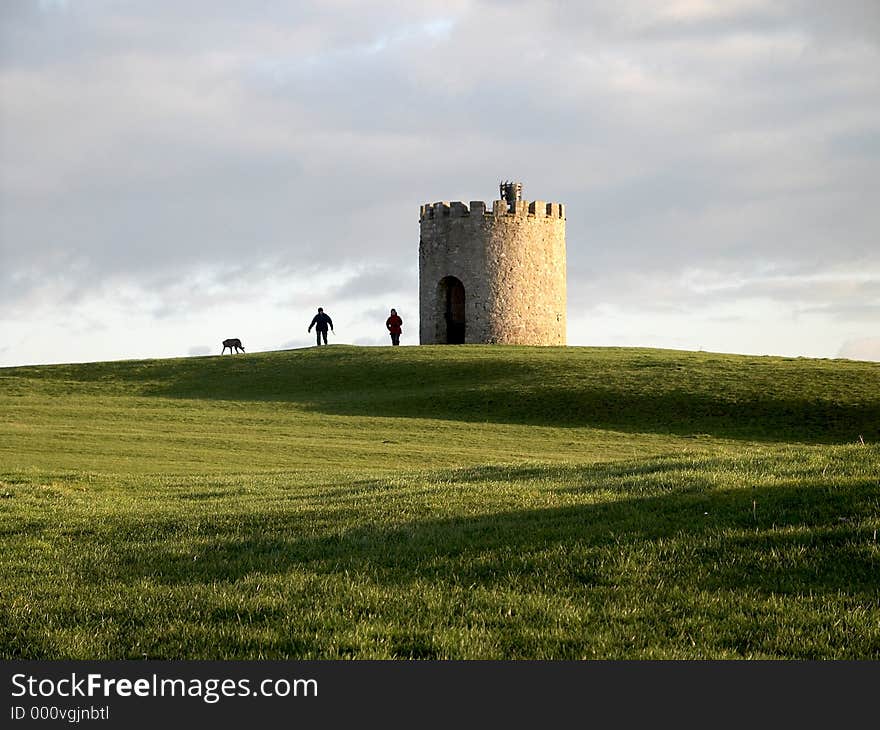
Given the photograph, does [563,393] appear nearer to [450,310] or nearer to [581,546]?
[450,310]

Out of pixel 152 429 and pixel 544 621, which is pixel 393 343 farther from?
pixel 544 621

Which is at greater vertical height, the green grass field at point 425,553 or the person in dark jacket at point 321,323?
the person in dark jacket at point 321,323

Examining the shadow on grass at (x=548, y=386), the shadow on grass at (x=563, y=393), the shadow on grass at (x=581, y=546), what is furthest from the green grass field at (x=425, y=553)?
the shadow on grass at (x=548, y=386)

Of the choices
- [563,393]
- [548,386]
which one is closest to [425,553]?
[563,393]

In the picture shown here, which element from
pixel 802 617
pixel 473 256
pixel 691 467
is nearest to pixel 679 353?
pixel 473 256

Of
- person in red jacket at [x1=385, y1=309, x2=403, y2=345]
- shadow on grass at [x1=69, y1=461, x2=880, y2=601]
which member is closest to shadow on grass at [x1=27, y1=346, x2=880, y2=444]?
person in red jacket at [x1=385, y1=309, x2=403, y2=345]

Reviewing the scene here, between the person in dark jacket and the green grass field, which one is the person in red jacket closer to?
the person in dark jacket

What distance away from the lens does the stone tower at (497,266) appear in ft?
179

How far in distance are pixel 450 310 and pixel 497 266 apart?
4291mm

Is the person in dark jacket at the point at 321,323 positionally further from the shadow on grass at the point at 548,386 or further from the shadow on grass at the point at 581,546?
the shadow on grass at the point at 581,546

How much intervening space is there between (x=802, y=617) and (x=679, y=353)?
42.2 metres

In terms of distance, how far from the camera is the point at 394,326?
5575 centimetres

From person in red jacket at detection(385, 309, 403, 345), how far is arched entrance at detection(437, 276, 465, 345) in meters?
2.20

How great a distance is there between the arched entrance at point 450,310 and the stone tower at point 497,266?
61 millimetres
